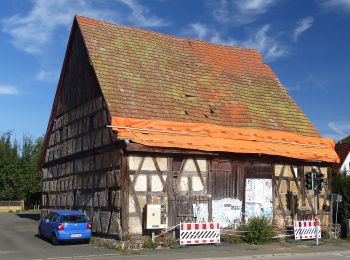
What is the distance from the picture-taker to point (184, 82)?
26.1 metres

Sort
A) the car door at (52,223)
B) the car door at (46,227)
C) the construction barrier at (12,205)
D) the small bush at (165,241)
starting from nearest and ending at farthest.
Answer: the small bush at (165,241) → the car door at (52,223) → the car door at (46,227) → the construction barrier at (12,205)

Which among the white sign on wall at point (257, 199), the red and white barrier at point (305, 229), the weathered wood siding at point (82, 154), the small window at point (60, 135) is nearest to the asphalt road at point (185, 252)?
the red and white barrier at point (305, 229)

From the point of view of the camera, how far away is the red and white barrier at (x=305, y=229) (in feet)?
77.2

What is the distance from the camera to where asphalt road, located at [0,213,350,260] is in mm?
17438

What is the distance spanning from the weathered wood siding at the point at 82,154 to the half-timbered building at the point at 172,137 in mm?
59

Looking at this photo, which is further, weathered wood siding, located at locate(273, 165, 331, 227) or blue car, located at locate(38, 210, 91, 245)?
weathered wood siding, located at locate(273, 165, 331, 227)

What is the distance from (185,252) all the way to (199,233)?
2.10 m

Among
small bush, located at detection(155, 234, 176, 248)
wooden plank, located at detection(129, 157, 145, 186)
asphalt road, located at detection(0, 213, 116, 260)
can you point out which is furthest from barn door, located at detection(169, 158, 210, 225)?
asphalt road, located at detection(0, 213, 116, 260)

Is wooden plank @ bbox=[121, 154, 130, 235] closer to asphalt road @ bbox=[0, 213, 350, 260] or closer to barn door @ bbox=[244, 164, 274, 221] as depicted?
asphalt road @ bbox=[0, 213, 350, 260]

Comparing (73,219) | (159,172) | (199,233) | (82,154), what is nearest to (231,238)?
(199,233)

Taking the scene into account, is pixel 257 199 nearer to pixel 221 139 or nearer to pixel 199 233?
pixel 221 139

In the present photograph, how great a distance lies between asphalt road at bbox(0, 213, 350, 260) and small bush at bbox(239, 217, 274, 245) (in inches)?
20.0

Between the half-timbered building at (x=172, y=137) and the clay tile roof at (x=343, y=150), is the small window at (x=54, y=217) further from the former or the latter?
the clay tile roof at (x=343, y=150)

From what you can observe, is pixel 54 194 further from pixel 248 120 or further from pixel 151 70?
pixel 248 120
